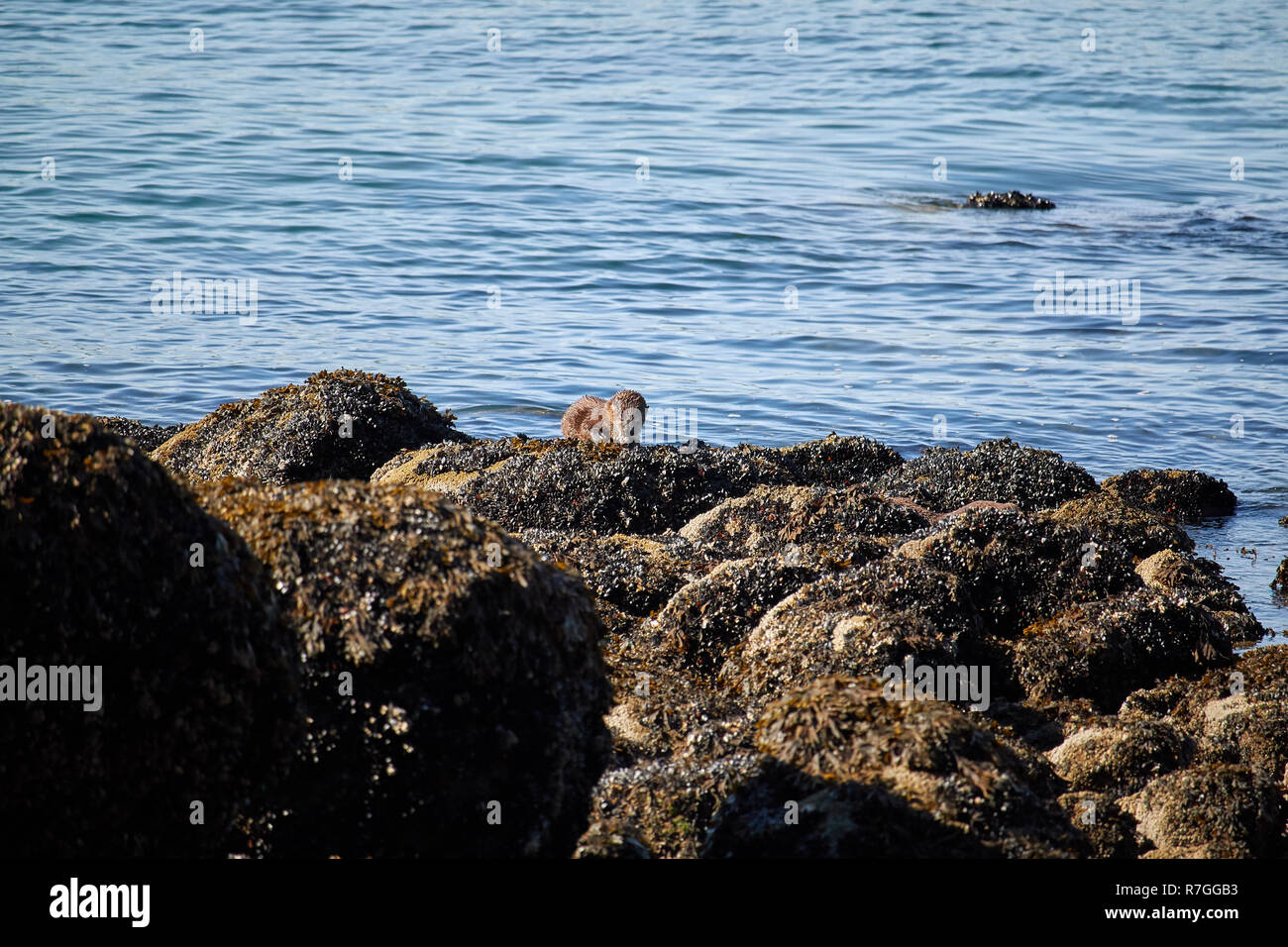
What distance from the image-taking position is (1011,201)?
24.8 m

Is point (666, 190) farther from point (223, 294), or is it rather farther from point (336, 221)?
point (223, 294)

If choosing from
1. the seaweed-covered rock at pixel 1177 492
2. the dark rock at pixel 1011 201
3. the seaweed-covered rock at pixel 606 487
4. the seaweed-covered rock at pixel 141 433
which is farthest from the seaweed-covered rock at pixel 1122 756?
the dark rock at pixel 1011 201

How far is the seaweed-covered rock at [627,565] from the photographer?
7254 millimetres

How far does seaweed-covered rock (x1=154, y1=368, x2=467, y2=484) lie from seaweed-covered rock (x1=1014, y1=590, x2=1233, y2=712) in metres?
5.29

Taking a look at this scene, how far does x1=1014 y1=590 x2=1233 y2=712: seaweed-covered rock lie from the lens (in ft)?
21.7

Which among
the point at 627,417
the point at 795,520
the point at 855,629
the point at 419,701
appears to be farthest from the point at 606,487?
the point at 419,701

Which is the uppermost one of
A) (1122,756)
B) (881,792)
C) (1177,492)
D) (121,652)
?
(121,652)

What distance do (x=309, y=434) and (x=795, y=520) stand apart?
152 inches

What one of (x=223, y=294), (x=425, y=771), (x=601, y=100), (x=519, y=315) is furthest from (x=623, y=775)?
(x=601, y=100)

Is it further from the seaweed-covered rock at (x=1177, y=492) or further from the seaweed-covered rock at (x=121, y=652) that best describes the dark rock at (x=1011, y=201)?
the seaweed-covered rock at (x=121, y=652)

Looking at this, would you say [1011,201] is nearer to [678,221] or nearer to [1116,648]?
[678,221]

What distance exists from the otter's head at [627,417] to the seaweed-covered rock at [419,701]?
6.55 meters

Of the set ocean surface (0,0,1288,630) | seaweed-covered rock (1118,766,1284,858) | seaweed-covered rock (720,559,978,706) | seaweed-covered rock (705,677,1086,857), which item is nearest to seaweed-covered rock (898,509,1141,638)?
seaweed-covered rock (720,559,978,706)

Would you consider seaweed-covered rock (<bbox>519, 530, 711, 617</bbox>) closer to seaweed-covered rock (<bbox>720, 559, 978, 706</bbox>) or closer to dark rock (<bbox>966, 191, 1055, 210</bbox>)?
seaweed-covered rock (<bbox>720, 559, 978, 706</bbox>)
